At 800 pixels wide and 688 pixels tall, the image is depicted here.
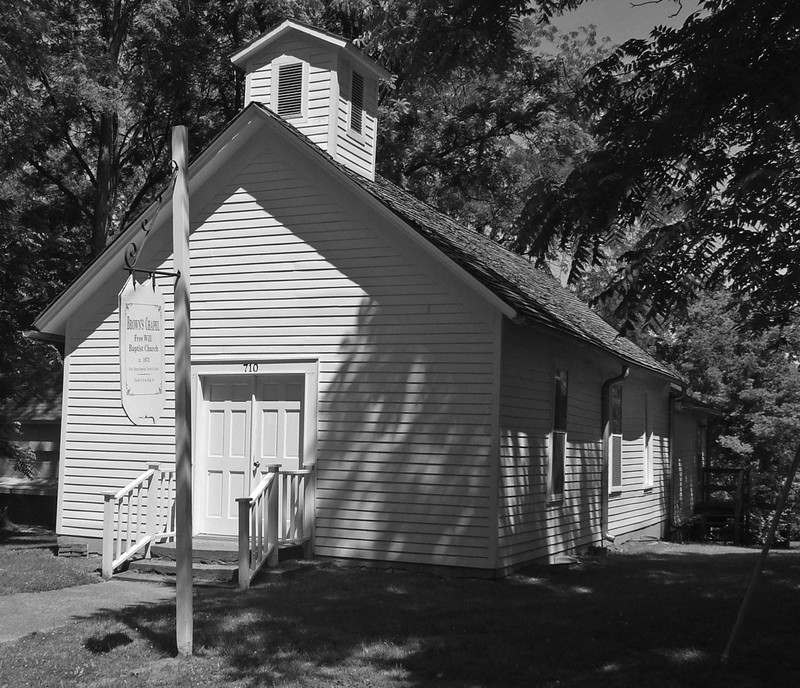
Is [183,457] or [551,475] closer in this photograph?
[183,457]

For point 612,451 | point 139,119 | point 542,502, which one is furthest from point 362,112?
point 139,119

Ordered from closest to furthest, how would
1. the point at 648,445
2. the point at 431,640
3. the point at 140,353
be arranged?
the point at 140,353 < the point at 431,640 < the point at 648,445

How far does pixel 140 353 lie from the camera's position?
300 inches

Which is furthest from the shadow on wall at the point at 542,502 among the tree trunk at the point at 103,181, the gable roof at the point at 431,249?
the tree trunk at the point at 103,181

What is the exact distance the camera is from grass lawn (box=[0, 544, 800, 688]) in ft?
23.8

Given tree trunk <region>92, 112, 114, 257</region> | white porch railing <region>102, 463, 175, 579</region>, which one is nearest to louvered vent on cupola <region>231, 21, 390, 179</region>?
white porch railing <region>102, 463, 175, 579</region>

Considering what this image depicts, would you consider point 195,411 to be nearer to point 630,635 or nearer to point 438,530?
point 438,530

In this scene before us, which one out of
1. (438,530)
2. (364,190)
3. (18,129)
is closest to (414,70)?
(364,190)

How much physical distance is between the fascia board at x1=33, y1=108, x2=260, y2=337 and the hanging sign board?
5.40 m

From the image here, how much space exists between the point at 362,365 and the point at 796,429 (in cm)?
2006

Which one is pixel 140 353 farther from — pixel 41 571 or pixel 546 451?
pixel 546 451

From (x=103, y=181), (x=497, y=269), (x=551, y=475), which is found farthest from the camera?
(x=103, y=181)

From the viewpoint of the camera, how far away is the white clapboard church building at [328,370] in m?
12.3

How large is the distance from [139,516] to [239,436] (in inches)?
70.9
